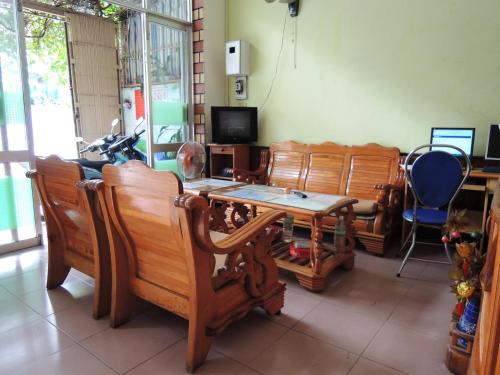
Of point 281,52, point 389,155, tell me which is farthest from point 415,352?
point 281,52

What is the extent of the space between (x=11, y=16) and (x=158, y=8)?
165 cm

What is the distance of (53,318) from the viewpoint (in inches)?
78.1

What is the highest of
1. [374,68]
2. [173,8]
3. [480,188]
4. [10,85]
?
[173,8]

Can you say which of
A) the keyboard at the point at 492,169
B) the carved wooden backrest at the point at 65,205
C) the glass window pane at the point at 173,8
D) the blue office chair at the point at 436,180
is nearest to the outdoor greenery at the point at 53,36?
the glass window pane at the point at 173,8

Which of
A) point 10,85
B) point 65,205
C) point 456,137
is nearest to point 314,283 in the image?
point 65,205

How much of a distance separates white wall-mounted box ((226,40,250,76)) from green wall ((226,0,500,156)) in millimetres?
106

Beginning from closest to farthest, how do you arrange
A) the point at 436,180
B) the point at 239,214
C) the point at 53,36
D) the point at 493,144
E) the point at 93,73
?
the point at 436,180, the point at 493,144, the point at 239,214, the point at 93,73, the point at 53,36

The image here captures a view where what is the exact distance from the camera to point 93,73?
5555 mm

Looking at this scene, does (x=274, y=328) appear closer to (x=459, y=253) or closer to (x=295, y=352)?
(x=295, y=352)

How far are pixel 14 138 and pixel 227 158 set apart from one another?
2413 mm

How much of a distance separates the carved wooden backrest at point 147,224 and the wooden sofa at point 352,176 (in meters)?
1.95

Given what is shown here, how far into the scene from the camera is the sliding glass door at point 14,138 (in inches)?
116

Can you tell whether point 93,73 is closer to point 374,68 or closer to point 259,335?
point 374,68

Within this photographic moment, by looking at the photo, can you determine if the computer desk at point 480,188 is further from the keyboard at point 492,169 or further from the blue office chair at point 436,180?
the blue office chair at point 436,180
